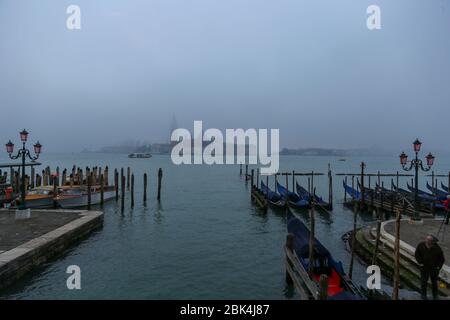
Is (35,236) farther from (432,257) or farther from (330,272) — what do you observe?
(432,257)

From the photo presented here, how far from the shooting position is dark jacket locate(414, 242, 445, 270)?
23.7ft

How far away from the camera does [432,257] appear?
7270 mm

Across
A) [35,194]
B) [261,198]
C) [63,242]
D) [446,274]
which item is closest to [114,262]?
[63,242]

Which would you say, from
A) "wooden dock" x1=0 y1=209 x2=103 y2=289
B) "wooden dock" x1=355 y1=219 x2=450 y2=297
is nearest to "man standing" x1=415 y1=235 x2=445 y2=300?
"wooden dock" x1=355 y1=219 x2=450 y2=297

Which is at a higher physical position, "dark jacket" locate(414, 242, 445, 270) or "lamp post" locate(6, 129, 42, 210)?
"lamp post" locate(6, 129, 42, 210)

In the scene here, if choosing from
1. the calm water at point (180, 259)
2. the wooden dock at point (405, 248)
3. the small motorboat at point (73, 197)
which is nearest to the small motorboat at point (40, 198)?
the small motorboat at point (73, 197)

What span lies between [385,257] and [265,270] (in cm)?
436

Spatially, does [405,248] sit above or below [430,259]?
below

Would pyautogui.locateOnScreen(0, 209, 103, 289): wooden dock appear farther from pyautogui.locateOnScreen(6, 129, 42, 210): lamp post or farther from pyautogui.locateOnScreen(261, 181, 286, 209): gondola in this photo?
pyautogui.locateOnScreen(261, 181, 286, 209): gondola

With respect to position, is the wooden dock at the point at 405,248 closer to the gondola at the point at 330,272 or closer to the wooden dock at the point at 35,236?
the gondola at the point at 330,272

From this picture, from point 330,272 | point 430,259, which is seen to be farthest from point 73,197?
point 430,259

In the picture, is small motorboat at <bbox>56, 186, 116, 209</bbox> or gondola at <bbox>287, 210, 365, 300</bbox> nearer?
gondola at <bbox>287, 210, 365, 300</bbox>

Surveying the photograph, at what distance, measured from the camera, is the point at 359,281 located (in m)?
11.0
